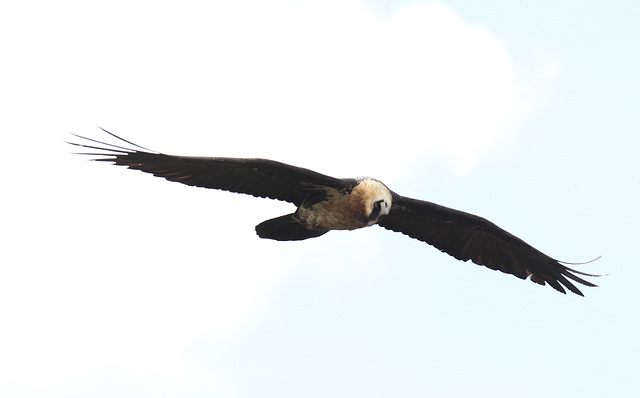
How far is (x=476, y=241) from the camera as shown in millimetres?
11859

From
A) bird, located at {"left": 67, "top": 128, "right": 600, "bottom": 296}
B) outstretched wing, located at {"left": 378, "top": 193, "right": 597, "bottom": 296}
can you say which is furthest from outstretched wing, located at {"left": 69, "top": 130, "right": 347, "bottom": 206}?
outstretched wing, located at {"left": 378, "top": 193, "right": 597, "bottom": 296}

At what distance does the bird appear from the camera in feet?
32.2

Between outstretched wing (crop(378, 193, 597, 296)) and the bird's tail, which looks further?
outstretched wing (crop(378, 193, 597, 296))

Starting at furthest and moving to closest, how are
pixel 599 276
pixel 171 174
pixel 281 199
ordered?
pixel 599 276, pixel 281 199, pixel 171 174

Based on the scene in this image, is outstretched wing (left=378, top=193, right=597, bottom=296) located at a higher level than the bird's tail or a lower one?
higher

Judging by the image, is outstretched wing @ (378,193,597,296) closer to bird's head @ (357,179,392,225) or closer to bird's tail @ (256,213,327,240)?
bird's head @ (357,179,392,225)

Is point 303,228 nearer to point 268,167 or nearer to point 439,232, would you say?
point 268,167

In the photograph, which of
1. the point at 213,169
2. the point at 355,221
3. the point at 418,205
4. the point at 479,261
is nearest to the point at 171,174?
the point at 213,169

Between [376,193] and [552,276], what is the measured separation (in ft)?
9.99

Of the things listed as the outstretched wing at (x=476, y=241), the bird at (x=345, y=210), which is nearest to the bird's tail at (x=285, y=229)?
the bird at (x=345, y=210)

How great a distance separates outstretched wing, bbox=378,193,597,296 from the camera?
1149 centimetres

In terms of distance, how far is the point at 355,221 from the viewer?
10430 mm

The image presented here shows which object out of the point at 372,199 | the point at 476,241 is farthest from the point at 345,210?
the point at 476,241

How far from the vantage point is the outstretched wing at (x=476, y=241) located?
1149 cm
